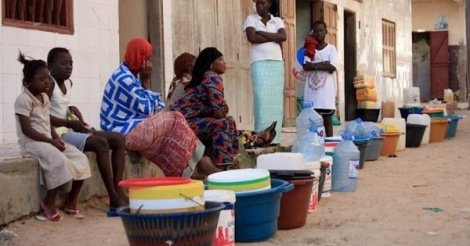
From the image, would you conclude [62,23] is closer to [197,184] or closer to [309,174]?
[309,174]

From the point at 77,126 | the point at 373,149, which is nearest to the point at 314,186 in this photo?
the point at 77,126

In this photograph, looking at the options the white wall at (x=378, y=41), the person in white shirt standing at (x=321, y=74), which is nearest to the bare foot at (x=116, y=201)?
the person in white shirt standing at (x=321, y=74)

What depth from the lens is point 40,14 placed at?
23.0ft

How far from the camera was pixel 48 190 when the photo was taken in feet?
15.8

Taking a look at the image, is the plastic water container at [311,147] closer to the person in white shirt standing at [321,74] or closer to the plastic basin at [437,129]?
the person in white shirt standing at [321,74]

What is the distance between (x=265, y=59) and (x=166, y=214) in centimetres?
425

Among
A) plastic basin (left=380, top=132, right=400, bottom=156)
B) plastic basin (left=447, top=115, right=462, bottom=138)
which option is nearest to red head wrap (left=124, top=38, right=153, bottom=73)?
plastic basin (left=380, top=132, right=400, bottom=156)

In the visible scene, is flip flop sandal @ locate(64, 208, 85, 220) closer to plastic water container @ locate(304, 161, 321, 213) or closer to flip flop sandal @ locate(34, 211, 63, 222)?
flip flop sandal @ locate(34, 211, 63, 222)

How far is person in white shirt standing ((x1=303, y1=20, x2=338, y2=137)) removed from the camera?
810cm

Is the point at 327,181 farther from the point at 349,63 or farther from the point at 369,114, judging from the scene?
the point at 349,63

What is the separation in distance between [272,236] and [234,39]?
6.01m

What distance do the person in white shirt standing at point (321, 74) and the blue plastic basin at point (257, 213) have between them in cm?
393

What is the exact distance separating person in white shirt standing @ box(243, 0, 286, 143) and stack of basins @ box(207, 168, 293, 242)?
10.4 feet

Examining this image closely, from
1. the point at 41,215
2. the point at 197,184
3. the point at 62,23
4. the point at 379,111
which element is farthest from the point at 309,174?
the point at 379,111
